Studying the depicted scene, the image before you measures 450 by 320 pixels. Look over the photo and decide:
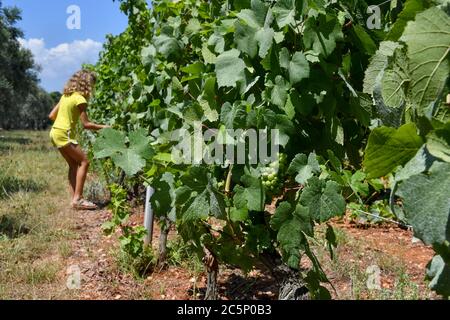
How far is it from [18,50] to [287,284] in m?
20.4

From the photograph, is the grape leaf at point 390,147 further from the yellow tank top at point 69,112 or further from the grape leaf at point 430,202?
the yellow tank top at point 69,112

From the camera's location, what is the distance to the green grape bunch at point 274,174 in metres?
1.49

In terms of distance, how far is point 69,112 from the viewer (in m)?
5.09

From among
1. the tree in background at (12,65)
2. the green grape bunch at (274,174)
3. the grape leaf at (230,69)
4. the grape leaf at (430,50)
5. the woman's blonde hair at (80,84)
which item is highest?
the tree in background at (12,65)

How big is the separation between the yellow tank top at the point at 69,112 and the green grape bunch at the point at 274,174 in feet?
13.0

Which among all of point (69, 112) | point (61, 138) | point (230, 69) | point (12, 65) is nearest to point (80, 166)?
point (61, 138)

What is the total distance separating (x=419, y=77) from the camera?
2.20ft

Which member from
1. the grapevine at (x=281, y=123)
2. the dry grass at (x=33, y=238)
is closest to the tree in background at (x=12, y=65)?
the dry grass at (x=33, y=238)

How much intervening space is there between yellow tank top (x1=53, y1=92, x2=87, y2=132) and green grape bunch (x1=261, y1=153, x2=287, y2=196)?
13.0 ft

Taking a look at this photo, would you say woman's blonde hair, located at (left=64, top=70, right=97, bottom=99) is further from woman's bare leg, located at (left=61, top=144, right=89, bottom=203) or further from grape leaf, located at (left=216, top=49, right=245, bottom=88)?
grape leaf, located at (left=216, top=49, right=245, bottom=88)

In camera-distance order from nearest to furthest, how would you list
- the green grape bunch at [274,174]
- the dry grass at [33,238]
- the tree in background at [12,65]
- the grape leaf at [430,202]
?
the grape leaf at [430,202] → the green grape bunch at [274,174] → the dry grass at [33,238] → the tree in background at [12,65]

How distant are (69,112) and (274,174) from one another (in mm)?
4048
